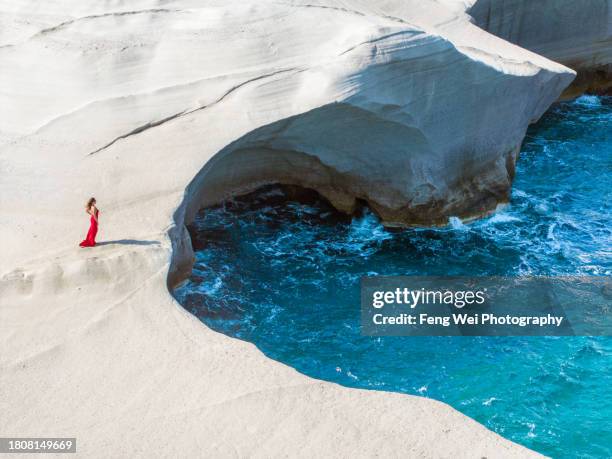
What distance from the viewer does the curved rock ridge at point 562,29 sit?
19.0 meters

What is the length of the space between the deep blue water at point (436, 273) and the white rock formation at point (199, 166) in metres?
0.65

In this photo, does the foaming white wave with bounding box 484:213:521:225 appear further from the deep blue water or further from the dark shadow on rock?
the dark shadow on rock

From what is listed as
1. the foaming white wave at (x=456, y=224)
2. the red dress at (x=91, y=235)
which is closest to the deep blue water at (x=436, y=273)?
the foaming white wave at (x=456, y=224)

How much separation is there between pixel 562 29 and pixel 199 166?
11.8 m

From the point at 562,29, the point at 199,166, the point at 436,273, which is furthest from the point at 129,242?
the point at 562,29

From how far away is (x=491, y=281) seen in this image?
45.5ft

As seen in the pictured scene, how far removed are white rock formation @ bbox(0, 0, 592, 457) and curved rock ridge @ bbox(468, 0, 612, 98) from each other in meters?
2.66

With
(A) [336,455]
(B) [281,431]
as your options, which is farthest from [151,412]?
(A) [336,455]

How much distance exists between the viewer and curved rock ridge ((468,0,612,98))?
748 inches

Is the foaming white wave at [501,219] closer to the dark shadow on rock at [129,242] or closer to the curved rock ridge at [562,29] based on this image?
the curved rock ridge at [562,29]

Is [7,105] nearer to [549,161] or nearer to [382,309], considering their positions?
[382,309]

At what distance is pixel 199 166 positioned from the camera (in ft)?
38.7

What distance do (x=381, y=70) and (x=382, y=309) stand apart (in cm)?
375

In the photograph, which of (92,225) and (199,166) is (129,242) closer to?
(92,225)
